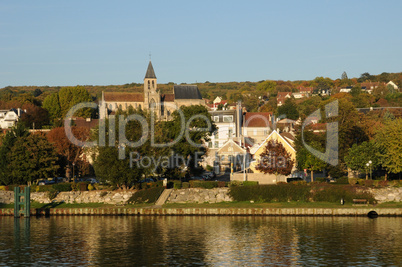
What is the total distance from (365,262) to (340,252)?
3177 mm

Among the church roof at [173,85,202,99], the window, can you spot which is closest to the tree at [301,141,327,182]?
the window

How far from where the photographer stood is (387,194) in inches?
2061

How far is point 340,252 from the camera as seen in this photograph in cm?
3453

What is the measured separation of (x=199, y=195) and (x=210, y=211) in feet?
14.8

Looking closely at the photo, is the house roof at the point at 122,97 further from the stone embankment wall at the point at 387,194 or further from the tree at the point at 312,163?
the stone embankment wall at the point at 387,194

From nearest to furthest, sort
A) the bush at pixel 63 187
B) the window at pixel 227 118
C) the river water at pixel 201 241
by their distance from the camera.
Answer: the river water at pixel 201 241, the bush at pixel 63 187, the window at pixel 227 118

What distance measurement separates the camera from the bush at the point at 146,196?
55594mm

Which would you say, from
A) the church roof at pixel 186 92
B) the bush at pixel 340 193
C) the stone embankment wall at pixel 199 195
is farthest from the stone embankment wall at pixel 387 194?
the church roof at pixel 186 92

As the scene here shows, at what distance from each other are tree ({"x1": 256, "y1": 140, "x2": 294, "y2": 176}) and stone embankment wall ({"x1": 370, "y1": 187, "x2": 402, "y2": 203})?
1295 centimetres

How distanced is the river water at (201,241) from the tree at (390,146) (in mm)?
11714

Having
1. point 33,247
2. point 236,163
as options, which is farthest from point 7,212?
point 236,163

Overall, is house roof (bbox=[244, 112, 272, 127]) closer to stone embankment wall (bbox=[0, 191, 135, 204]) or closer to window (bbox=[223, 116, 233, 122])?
window (bbox=[223, 116, 233, 122])

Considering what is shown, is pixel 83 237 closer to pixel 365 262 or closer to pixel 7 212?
pixel 7 212

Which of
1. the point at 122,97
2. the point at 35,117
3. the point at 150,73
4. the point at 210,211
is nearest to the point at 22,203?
the point at 210,211
